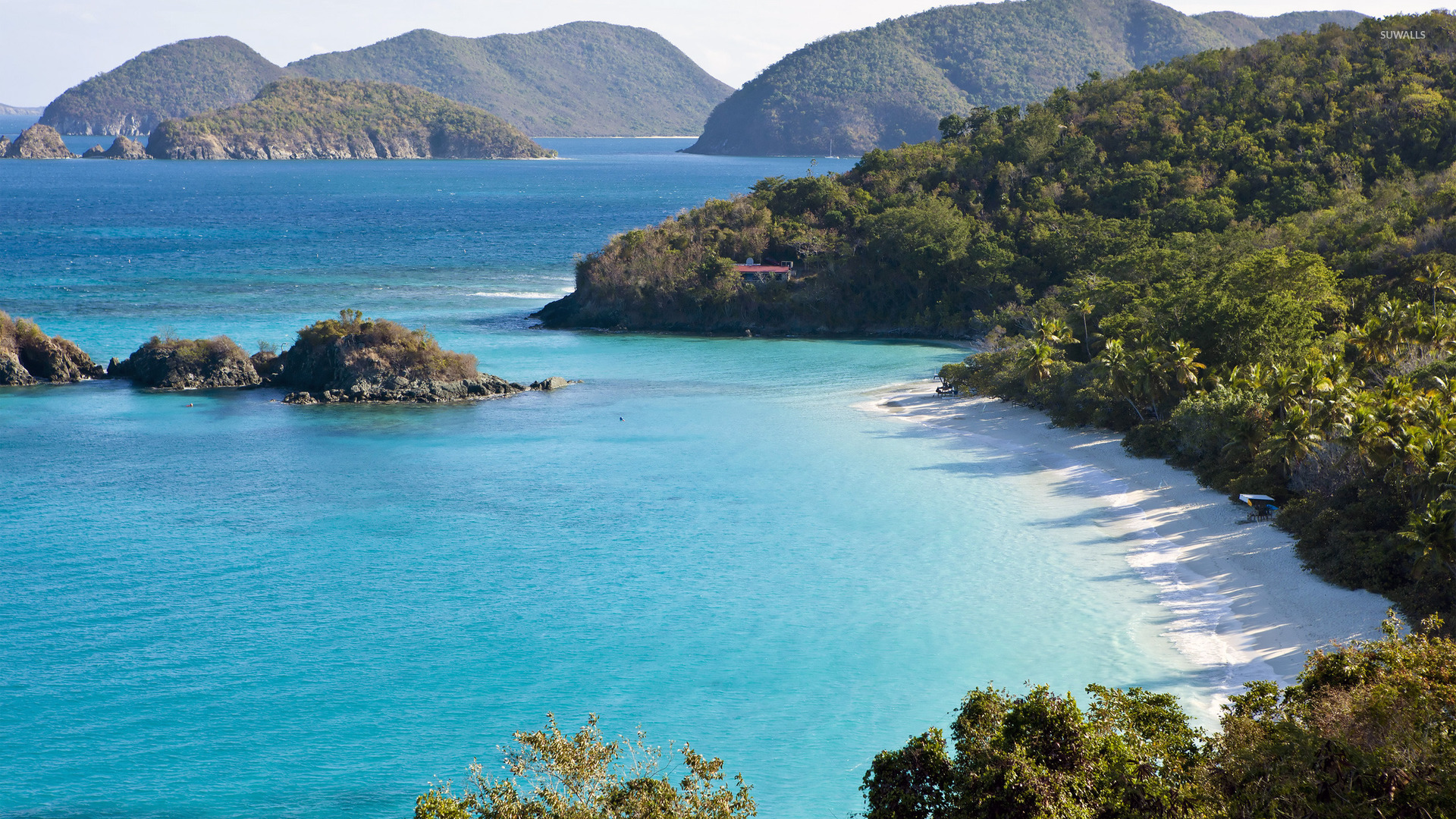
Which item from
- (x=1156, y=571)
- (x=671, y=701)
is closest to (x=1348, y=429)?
(x=1156, y=571)

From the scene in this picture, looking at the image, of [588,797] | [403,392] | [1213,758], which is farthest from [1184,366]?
[403,392]

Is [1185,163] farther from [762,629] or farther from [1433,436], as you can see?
[762,629]

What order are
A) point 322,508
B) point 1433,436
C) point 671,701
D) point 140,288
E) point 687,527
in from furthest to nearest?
point 140,288
point 322,508
point 687,527
point 1433,436
point 671,701

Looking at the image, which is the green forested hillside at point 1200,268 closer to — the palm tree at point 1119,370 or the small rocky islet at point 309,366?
the palm tree at point 1119,370

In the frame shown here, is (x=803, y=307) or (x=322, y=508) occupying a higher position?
(x=803, y=307)

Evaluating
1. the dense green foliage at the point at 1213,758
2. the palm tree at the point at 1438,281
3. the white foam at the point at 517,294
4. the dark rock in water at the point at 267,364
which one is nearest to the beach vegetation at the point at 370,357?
the dark rock in water at the point at 267,364

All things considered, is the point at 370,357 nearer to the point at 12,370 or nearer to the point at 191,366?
the point at 191,366
